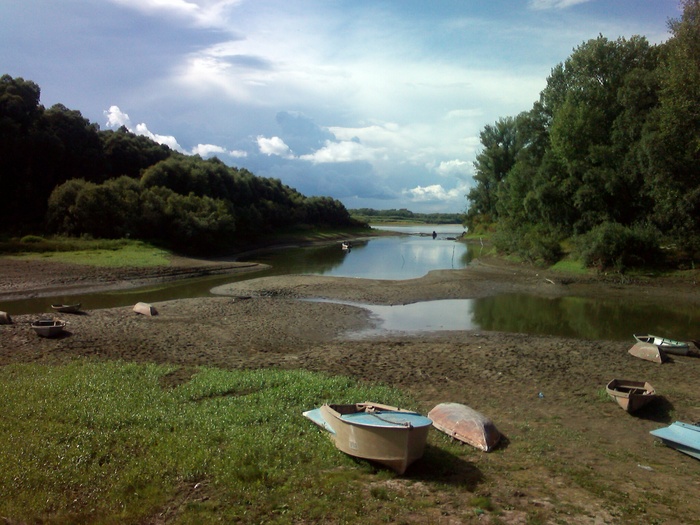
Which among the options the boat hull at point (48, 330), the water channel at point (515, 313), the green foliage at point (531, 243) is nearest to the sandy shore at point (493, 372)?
the boat hull at point (48, 330)

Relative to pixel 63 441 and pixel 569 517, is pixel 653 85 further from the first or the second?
pixel 63 441

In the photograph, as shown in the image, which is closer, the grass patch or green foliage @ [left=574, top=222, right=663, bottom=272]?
green foliage @ [left=574, top=222, right=663, bottom=272]

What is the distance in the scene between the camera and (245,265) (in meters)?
48.1

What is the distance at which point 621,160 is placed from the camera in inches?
1521

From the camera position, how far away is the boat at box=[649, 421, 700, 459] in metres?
8.90

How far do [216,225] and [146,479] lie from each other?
183ft

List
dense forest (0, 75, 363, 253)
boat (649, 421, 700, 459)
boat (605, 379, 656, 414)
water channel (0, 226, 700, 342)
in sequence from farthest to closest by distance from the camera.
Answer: dense forest (0, 75, 363, 253) → water channel (0, 226, 700, 342) → boat (605, 379, 656, 414) → boat (649, 421, 700, 459)

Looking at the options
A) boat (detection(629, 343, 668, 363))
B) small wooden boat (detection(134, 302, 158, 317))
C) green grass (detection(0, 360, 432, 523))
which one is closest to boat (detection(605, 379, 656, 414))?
boat (detection(629, 343, 668, 363))

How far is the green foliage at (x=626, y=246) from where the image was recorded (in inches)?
1426

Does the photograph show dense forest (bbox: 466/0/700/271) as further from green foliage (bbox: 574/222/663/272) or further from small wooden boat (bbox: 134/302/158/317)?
small wooden boat (bbox: 134/302/158/317)

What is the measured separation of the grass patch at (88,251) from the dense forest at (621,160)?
3435 centimetres

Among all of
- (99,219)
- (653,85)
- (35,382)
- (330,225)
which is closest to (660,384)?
(35,382)

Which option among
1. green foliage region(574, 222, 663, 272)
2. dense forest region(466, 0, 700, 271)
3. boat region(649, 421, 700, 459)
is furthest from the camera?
green foliage region(574, 222, 663, 272)

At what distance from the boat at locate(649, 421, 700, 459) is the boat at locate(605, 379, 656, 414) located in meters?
1.46
